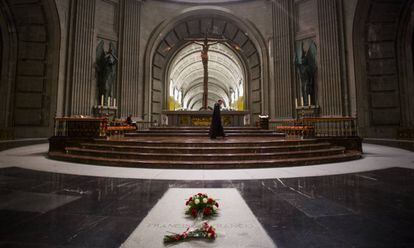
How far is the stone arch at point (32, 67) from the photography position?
1031 cm

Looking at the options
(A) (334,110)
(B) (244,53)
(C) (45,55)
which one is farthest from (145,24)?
(A) (334,110)

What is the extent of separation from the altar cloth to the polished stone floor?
3.3 inches

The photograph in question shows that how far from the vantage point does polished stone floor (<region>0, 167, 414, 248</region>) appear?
1.52 metres

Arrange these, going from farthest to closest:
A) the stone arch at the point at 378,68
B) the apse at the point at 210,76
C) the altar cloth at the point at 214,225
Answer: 1. the apse at the point at 210,76
2. the stone arch at the point at 378,68
3. the altar cloth at the point at 214,225

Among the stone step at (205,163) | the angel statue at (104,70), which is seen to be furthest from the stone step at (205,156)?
the angel statue at (104,70)

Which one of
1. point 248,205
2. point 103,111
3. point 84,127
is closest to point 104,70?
point 103,111

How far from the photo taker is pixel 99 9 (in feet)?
40.7

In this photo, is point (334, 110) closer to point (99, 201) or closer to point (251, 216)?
point (251, 216)

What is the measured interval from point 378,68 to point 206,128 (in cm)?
910

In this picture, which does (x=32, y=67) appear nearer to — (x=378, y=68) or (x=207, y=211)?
(x=207, y=211)

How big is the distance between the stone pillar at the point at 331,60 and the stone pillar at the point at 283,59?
5.70 ft

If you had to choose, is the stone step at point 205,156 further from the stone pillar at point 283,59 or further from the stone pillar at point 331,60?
the stone pillar at point 283,59

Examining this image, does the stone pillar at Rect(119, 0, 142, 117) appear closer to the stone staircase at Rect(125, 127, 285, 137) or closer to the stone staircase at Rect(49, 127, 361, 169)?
the stone staircase at Rect(125, 127, 285, 137)

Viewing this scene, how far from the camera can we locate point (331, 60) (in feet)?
36.6
